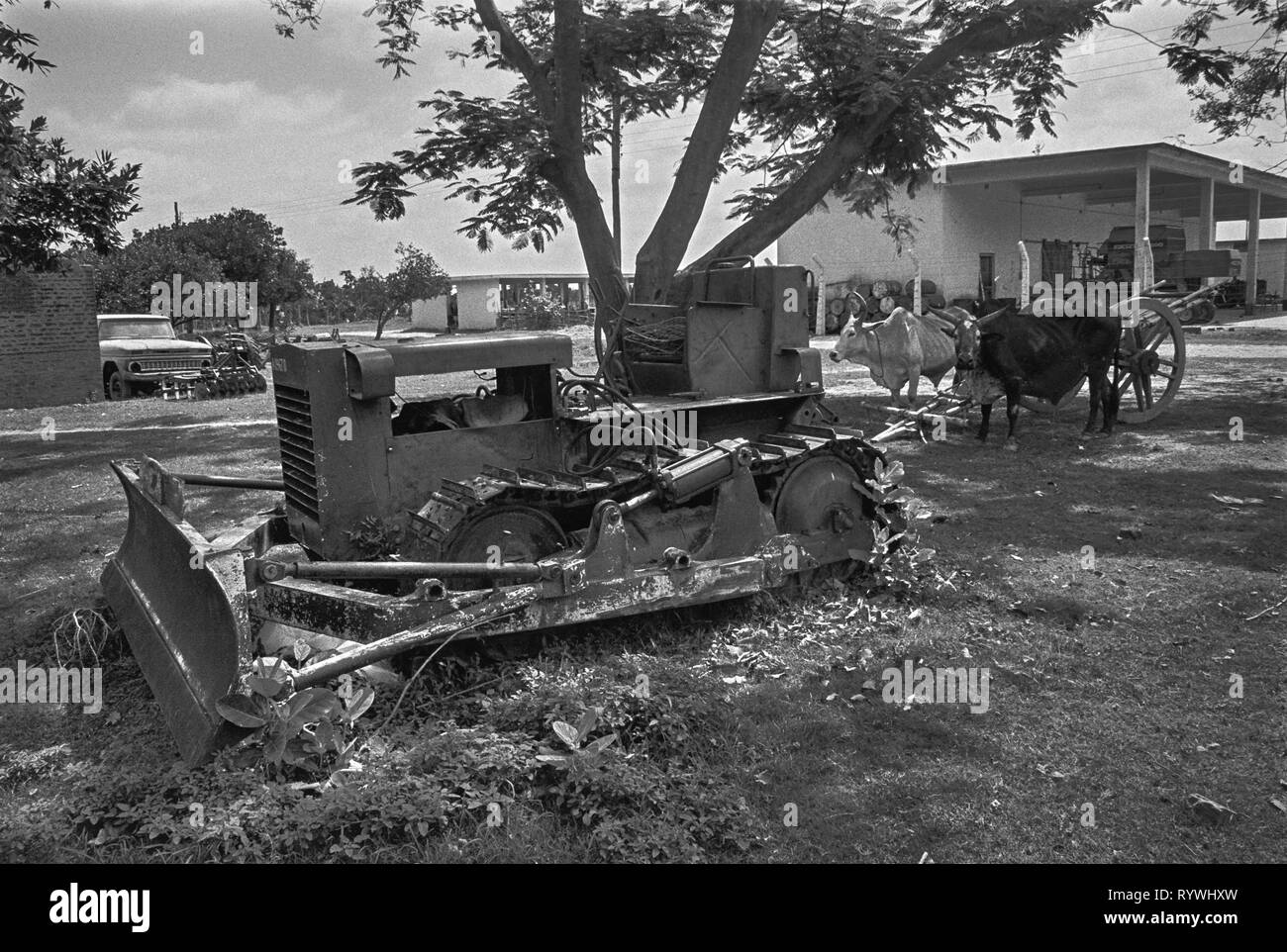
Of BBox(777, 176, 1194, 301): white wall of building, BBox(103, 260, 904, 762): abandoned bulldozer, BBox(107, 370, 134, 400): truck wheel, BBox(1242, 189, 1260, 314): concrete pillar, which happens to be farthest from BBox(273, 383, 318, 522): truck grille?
BBox(1242, 189, 1260, 314): concrete pillar

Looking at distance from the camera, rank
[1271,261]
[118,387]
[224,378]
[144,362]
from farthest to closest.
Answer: [1271,261]
[118,387]
[144,362]
[224,378]

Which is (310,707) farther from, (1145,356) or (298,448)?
(1145,356)

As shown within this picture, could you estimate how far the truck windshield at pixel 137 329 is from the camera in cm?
2353

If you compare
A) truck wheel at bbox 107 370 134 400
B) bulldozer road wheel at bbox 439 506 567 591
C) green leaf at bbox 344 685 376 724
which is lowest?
green leaf at bbox 344 685 376 724

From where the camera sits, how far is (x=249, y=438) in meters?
14.7

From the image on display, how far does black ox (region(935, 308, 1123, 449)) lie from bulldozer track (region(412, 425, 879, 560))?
6.32 meters

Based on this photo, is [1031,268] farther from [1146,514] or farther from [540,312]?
[1146,514]

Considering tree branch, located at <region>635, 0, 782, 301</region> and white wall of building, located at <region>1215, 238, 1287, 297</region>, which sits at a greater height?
white wall of building, located at <region>1215, 238, 1287, 297</region>

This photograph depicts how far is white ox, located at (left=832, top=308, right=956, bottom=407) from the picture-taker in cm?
1416

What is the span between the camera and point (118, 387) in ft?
72.5

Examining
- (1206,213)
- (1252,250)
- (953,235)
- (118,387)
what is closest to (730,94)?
(118,387)

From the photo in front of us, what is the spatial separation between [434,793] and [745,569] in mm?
2506

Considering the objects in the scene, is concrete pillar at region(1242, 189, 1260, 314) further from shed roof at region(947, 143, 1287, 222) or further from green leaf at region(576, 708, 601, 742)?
green leaf at region(576, 708, 601, 742)

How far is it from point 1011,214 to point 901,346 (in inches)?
945
